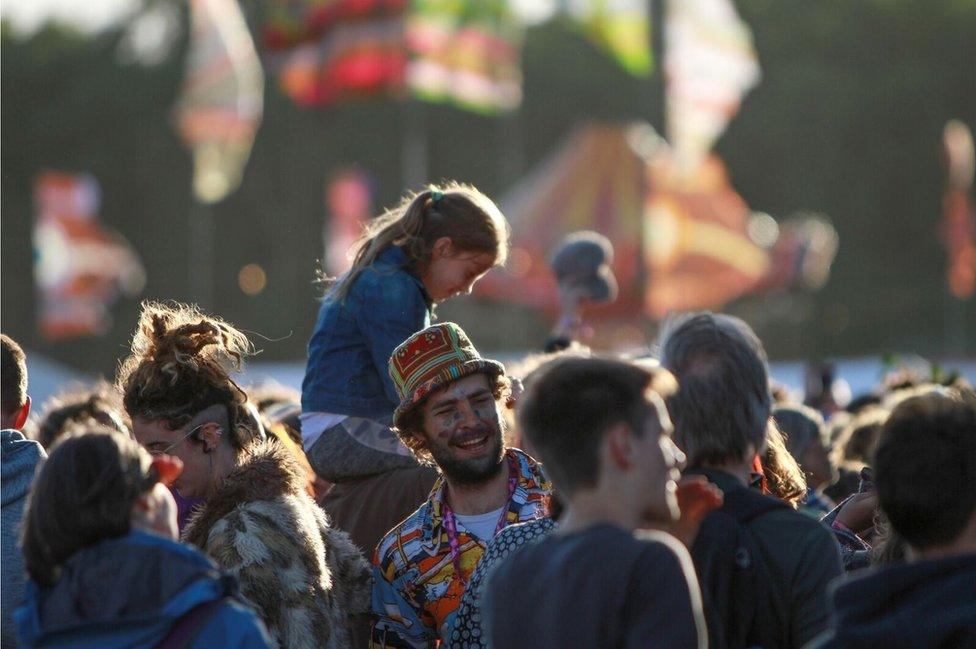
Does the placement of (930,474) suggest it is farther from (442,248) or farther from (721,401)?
(442,248)

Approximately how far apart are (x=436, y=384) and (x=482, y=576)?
704mm

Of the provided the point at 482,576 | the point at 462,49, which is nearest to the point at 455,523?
the point at 482,576

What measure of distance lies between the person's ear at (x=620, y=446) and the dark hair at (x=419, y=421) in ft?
5.16

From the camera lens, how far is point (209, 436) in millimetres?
4309

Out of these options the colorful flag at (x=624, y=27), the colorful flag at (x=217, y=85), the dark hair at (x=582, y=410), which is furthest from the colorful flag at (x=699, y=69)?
the dark hair at (x=582, y=410)

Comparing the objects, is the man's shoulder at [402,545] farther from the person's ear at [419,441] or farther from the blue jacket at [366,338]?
the blue jacket at [366,338]

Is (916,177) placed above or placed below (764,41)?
below

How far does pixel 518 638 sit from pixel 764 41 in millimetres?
47941

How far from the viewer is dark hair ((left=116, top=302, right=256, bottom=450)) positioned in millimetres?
4301

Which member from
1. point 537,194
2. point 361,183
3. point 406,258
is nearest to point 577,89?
point 361,183

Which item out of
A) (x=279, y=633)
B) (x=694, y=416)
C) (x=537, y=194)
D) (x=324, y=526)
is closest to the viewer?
(x=694, y=416)

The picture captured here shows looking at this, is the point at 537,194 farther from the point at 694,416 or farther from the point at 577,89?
the point at 694,416

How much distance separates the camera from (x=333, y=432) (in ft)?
16.6

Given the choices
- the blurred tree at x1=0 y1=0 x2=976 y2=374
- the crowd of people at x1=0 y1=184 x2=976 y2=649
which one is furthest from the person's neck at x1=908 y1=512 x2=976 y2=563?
the blurred tree at x1=0 y1=0 x2=976 y2=374
